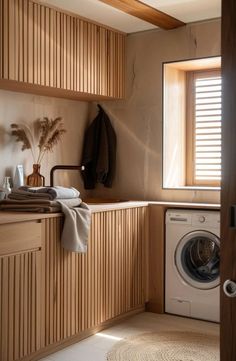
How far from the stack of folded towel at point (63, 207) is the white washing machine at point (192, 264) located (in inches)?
36.5

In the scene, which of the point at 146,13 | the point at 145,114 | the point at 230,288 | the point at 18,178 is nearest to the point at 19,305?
the point at 18,178

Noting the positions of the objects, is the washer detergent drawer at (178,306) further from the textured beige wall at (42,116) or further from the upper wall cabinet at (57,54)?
the upper wall cabinet at (57,54)

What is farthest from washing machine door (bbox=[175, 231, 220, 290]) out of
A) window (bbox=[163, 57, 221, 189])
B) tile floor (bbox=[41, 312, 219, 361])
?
window (bbox=[163, 57, 221, 189])

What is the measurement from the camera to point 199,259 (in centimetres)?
395

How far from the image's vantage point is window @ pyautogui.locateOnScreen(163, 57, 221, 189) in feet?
14.0

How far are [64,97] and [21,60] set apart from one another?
3.08 feet

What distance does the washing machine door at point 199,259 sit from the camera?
379 centimetres

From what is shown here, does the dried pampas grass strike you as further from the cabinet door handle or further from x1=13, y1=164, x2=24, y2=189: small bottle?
the cabinet door handle

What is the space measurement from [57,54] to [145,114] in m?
1.01

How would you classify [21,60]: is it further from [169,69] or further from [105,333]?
[105,333]

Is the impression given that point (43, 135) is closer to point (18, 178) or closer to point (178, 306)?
point (18, 178)

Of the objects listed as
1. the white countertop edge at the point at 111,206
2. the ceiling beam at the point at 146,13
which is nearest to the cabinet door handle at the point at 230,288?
the white countertop edge at the point at 111,206

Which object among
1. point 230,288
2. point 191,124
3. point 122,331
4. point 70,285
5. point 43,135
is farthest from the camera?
point 191,124

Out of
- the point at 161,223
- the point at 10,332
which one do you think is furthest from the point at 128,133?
the point at 10,332
